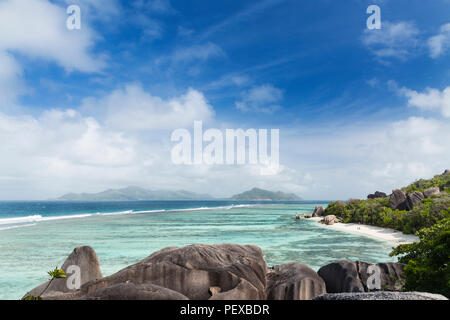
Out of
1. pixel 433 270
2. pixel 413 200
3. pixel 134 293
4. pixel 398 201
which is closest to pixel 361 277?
pixel 433 270

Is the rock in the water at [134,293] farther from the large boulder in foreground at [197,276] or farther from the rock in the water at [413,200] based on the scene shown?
the rock in the water at [413,200]

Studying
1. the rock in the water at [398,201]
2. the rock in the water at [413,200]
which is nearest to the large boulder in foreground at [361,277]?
the rock in the water at [413,200]

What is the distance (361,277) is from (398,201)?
2683cm

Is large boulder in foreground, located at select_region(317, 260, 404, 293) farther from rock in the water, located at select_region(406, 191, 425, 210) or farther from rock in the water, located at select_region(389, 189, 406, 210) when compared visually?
rock in the water, located at select_region(389, 189, 406, 210)

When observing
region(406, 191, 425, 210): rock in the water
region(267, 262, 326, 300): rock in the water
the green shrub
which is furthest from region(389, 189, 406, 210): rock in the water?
region(267, 262, 326, 300): rock in the water

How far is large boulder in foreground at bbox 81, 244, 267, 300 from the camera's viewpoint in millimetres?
6133

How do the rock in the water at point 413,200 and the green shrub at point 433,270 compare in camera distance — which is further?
the rock in the water at point 413,200

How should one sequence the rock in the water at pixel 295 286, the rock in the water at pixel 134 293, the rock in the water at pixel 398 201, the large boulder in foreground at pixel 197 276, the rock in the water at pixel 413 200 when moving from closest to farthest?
the rock in the water at pixel 134 293
the large boulder in foreground at pixel 197 276
the rock in the water at pixel 295 286
the rock in the water at pixel 413 200
the rock in the water at pixel 398 201

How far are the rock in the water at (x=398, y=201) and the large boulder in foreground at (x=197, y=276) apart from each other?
2755 centimetres

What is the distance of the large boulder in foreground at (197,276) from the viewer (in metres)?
6.13
